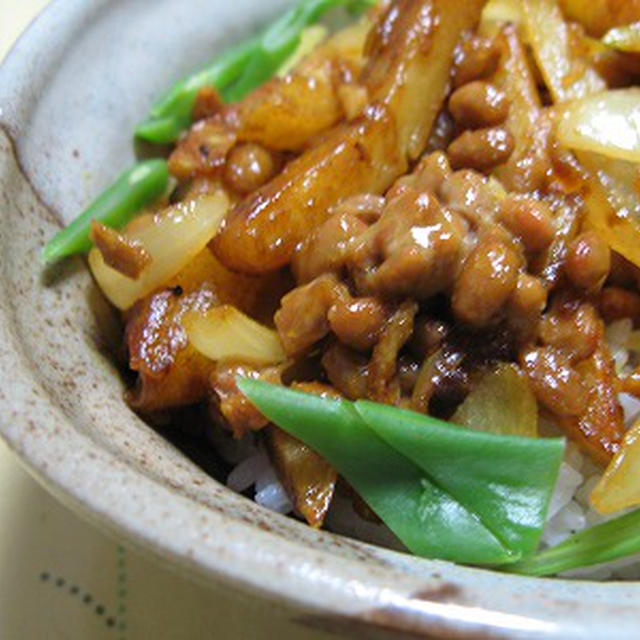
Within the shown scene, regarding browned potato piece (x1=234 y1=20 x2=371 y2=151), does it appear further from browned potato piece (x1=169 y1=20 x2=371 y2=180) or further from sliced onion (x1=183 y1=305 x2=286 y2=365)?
sliced onion (x1=183 y1=305 x2=286 y2=365)

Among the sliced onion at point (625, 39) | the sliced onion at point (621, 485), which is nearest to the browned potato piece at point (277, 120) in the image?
the sliced onion at point (625, 39)

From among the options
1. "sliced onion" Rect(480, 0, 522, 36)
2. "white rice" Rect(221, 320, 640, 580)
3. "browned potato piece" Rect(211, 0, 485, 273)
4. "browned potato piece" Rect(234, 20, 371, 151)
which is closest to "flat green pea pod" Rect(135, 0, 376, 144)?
"browned potato piece" Rect(234, 20, 371, 151)

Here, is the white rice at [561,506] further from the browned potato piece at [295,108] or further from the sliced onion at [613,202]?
the browned potato piece at [295,108]

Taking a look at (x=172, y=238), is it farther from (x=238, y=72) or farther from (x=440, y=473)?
(x=238, y=72)

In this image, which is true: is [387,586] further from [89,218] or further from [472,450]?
[89,218]

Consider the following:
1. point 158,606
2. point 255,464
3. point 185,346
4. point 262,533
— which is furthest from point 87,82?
point 262,533

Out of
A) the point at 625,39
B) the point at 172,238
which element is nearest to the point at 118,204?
the point at 172,238
